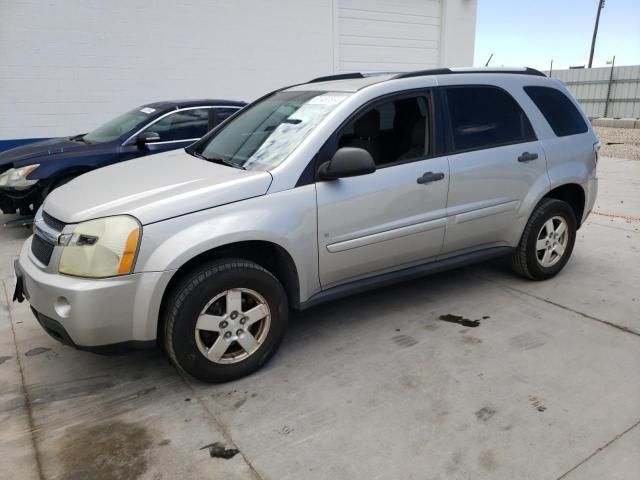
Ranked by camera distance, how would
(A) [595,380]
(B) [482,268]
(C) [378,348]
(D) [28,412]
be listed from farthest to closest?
(B) [482,268], (C) [378,348], (A) [595,380], (D) [28,412]

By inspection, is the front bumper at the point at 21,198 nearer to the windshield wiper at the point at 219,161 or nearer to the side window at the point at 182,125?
the side window at the point at 182,125

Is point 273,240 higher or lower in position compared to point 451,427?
higher

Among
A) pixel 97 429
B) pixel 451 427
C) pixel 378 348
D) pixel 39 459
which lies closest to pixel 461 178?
pixel 378 348

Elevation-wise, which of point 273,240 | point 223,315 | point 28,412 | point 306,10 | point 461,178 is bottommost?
point 28,412

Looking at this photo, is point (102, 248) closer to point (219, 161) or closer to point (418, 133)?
point (219, 161)

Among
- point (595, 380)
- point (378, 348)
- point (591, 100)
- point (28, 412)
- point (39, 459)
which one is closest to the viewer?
point (39, 459)

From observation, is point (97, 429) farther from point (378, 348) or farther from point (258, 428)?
point (378, 348)

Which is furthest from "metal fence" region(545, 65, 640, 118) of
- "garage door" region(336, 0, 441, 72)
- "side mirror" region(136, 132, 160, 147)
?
"side mirror" region(136, 132, 160, 147)

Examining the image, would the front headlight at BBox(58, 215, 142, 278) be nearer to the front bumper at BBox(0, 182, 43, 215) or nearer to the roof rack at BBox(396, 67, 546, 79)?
the roof rack at BBox(396, 67, 546, 79)

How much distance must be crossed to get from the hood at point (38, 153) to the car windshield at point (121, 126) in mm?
243

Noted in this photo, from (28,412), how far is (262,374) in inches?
51.4

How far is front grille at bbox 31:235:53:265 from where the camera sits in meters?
2.85

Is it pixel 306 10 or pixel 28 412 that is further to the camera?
pixel 306 10

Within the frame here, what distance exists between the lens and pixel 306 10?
11.2 meters
